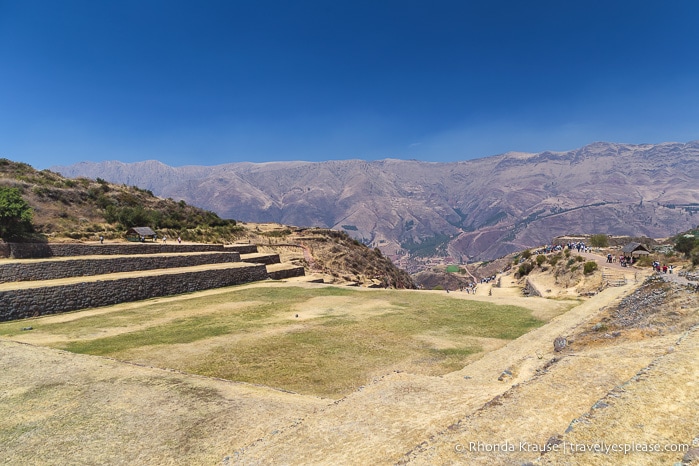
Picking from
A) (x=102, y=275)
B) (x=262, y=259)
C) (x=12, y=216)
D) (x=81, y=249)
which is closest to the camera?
(x=102, y=275)

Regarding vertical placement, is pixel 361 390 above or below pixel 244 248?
below

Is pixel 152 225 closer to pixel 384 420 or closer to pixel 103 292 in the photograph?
pixel 103 292

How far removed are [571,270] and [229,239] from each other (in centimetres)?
4891

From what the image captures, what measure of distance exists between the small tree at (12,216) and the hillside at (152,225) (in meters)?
1.16

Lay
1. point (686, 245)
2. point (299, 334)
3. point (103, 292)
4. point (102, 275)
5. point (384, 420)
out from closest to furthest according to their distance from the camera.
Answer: point (384, 420)
point (299, 334)
point (103, 292)
point (102, 275)
point (686, 245)

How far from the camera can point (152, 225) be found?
5500 cm

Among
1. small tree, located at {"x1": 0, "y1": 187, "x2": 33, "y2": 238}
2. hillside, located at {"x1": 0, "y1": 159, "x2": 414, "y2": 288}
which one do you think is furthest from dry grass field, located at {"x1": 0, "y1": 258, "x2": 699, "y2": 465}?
hillside, located at {"x1": 0, "y1": 159, "x2": 414, "y2": 288}

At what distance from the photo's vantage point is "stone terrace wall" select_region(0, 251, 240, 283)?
83.9 ft

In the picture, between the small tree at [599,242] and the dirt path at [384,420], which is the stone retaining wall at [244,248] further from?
the small tree at [599,242]

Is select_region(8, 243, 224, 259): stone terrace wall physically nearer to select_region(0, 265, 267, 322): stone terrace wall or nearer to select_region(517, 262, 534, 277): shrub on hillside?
select_region(0, 265, 267, 322): stone terrace wall

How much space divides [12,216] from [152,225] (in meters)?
23.2

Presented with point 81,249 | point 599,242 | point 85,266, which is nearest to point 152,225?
point 81,249

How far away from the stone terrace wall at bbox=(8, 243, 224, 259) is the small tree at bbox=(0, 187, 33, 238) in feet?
9.15

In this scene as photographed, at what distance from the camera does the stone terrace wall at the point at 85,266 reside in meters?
25.6
